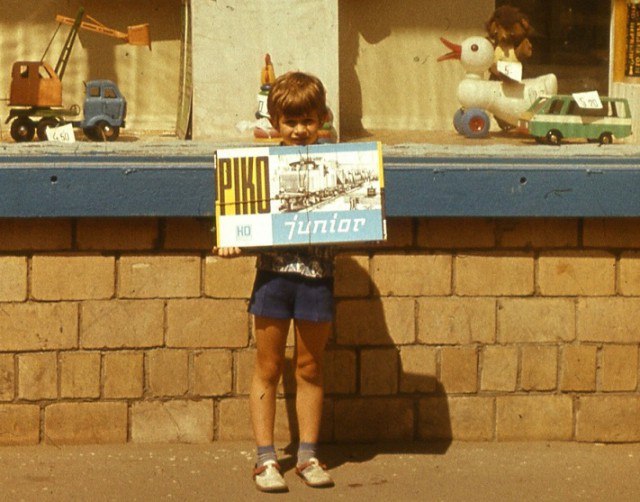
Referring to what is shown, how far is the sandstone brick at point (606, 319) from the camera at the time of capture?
5.86m

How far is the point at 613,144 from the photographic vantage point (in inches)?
245

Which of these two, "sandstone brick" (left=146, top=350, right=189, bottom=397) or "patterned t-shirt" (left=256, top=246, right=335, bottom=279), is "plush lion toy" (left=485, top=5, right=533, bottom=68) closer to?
"patterned t-shirt" (left=256, top=246, right=335, bottom=279)

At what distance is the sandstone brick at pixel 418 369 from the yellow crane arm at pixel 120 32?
87.7 inches

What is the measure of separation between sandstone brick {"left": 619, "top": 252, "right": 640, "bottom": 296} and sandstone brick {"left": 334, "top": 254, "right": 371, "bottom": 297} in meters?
0.92

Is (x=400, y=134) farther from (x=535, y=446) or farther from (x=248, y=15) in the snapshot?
(x=535, y=446)

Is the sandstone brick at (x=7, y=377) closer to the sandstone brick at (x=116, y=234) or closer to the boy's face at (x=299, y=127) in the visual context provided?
the sandstone brick at (x=116, y=234)

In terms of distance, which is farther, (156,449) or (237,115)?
(237,115)

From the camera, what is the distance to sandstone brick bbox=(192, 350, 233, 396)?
18.9ft

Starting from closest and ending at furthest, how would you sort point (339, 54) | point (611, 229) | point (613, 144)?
point (611, 229) < point (613, 144) < point (339, 54)

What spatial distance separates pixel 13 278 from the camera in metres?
5.68

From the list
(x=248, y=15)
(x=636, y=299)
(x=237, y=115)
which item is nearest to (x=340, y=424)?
(x=636, y=299)

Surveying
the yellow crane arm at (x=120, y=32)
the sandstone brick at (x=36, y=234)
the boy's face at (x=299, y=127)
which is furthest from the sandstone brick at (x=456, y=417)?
the yellow crane arm at (x=120, y=32)

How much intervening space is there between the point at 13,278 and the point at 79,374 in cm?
41

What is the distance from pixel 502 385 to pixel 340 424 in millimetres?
602
